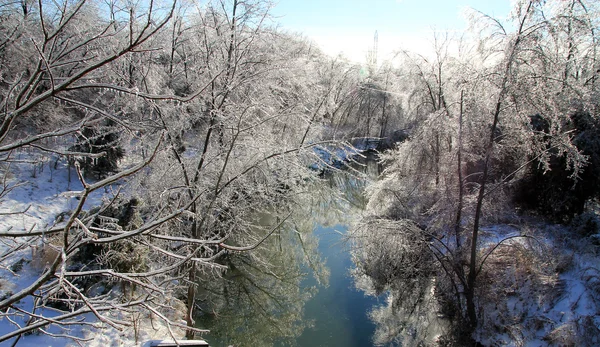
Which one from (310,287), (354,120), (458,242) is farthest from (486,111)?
(354,120)

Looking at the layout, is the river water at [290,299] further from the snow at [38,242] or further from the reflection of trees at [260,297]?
the snow at [38,242]

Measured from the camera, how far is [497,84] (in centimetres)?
546

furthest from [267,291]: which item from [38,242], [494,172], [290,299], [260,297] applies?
[494,172]

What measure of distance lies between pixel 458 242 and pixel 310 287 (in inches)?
168

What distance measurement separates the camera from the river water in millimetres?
7477

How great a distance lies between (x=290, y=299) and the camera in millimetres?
8938

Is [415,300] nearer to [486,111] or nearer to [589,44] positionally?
[486,111]

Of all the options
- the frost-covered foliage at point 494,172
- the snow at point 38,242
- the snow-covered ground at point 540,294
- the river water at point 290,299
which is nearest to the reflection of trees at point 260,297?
the river water at point 290,299

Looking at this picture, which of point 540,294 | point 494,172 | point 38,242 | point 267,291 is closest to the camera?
point 38,242

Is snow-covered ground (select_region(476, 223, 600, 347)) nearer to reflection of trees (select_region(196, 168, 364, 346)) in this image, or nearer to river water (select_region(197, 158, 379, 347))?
river water (select_region(197, 158, 379, 347))

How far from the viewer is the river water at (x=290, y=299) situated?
748cm

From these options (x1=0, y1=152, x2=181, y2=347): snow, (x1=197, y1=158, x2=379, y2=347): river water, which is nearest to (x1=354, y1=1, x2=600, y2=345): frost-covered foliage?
(x1=197, y1=158, x2=379, y2=347): river water

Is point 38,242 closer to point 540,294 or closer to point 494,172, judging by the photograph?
point 540,294

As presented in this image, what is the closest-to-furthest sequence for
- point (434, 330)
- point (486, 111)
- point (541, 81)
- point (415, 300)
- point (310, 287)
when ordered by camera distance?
1. point (541, 81)
2. point (486, 111)
3. point (434, 330)
4. point (415, 300)
5. point (310, 287)
